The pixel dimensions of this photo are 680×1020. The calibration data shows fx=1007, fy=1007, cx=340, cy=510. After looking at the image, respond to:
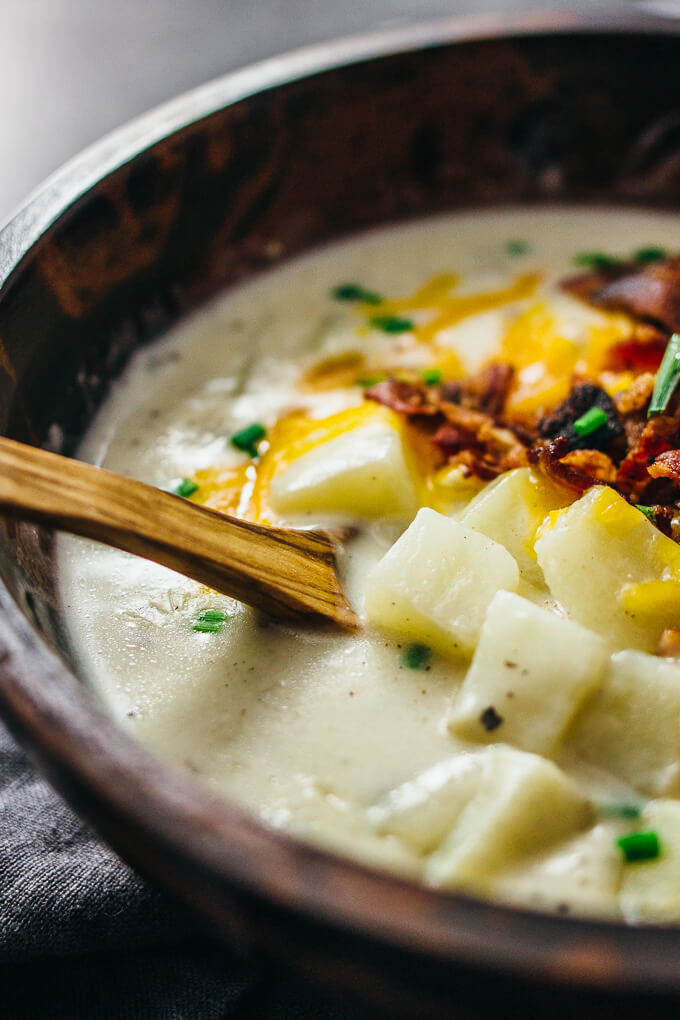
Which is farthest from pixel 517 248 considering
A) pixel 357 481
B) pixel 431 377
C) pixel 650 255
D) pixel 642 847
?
pixel 642 847

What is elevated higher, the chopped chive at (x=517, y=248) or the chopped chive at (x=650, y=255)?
the chopped chive at (x=517, y=248)

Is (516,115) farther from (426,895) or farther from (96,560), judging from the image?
(426,895)

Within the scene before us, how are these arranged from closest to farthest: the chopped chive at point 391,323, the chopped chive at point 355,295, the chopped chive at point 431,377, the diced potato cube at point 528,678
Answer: the diced potato cube at point 528,678
the chopped chive at point 431,377
the chopped chive at point 391,323
the chopped chive at point 355,295

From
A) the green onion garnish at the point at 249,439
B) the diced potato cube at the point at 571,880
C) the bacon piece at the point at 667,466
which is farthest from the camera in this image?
the green onion garnish at the point at 249,439

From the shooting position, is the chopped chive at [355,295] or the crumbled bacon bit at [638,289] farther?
the chopped chive at [355,295]

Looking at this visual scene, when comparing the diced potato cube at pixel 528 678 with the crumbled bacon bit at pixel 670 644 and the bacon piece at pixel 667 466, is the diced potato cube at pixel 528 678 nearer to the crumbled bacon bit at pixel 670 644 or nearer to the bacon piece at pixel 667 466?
the crumbled bacon bit at pixel 670 644

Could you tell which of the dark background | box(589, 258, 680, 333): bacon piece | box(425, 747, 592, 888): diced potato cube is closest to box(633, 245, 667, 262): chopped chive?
box(589, 258, 680, 333): bacon piece

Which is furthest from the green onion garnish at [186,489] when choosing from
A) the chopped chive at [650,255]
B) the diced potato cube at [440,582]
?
the chopped chive at [650,255]

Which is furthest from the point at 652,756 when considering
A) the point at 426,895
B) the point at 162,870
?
the point at 162,870
